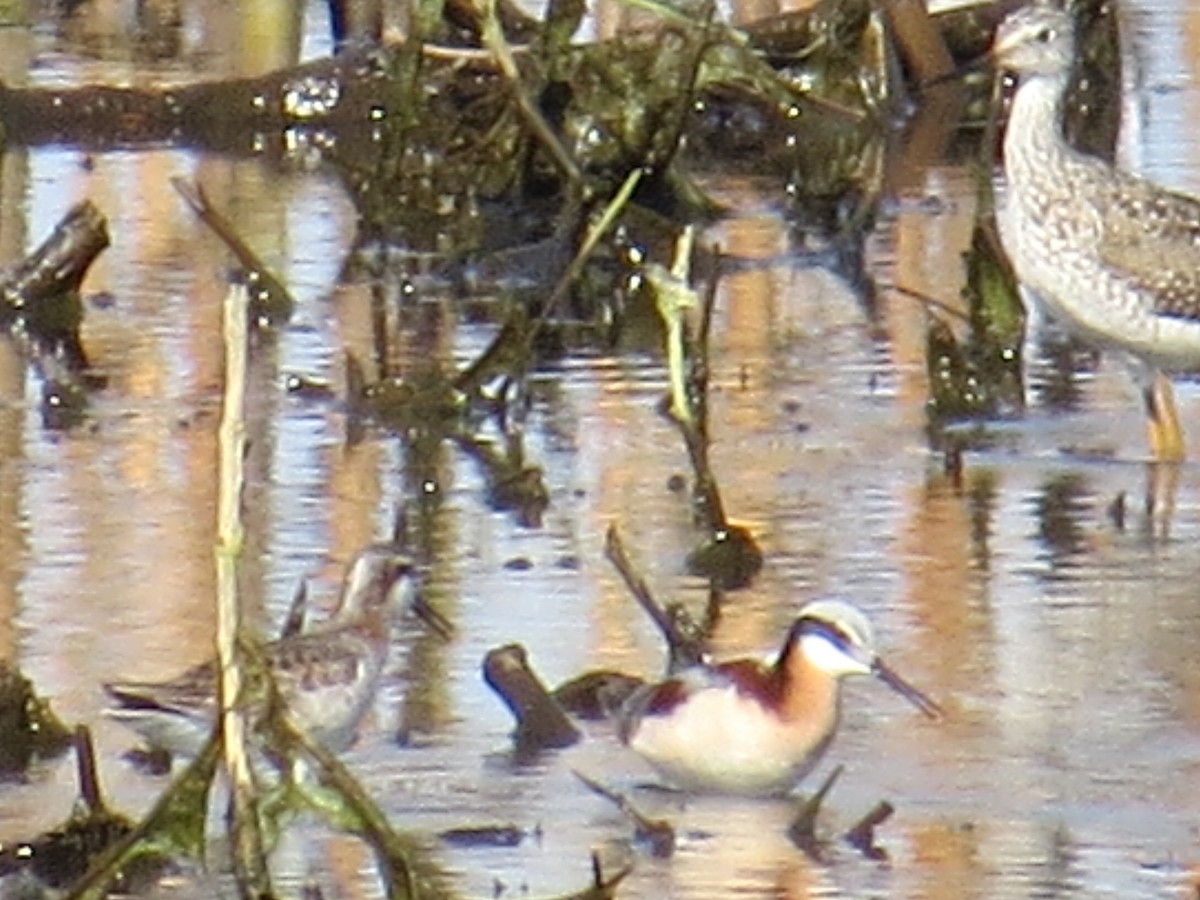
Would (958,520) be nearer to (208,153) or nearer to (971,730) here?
(971,730)

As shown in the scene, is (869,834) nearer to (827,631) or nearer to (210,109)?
(827,631)

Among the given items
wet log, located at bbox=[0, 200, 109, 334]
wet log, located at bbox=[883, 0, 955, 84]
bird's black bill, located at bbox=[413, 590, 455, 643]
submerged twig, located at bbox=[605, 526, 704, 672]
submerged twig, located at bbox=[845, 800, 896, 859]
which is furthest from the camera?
wet log, located at bbox=[883, 0, 955, 84]

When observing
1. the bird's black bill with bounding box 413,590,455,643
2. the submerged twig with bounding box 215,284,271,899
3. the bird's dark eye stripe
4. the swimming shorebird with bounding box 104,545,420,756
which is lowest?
the bird's black bill with bounding box 413,590,455,643

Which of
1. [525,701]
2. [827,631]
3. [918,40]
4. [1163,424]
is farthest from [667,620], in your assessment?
[918,40]

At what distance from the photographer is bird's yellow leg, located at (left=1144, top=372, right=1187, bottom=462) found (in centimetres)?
1042

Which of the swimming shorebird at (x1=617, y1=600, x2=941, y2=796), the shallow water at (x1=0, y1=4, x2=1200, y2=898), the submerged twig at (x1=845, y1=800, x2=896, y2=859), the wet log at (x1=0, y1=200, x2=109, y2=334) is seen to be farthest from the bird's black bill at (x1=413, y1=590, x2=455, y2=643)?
the wet log at (x1=0, y1=200, x2=109, y2=334)

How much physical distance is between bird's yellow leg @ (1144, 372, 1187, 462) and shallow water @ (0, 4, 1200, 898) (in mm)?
85

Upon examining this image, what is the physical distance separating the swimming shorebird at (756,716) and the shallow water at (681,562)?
0.08m

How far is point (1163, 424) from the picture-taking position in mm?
10438

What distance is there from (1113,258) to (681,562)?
5.39 feet

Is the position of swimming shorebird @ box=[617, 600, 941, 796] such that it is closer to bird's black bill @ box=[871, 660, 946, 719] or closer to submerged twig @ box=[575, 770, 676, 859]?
bird's black bill @ box=[871, 660, 946, 719]

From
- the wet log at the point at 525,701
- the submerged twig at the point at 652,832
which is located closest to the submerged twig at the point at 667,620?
the wet log at the point at 525,701

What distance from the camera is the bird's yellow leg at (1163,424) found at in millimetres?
10422

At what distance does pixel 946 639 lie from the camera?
8.75 meters
